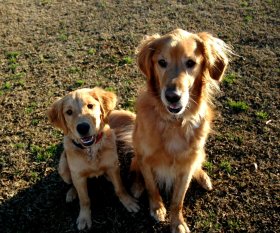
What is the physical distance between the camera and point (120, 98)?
621 centimetres

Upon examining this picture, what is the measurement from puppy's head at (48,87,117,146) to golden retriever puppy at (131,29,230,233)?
0.43 metres

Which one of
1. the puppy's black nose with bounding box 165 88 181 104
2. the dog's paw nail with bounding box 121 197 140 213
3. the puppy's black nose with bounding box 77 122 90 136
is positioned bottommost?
the dog's paw nail with bounding box 121 197 140 213

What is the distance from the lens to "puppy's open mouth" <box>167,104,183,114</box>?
349 cm

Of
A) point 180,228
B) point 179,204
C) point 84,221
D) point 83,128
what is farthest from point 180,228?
point 83,128

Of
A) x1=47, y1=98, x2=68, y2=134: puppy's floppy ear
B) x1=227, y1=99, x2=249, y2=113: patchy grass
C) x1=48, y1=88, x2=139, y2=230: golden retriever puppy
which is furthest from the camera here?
x1=227, y1=99, x2=249, y2=113: patchy grass

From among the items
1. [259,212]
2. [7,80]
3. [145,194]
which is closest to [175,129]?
[145,194]

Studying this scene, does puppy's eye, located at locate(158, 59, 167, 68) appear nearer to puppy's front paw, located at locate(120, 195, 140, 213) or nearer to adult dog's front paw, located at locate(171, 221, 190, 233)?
puppy's front paw, located at locate(120, 195, 140, 213)

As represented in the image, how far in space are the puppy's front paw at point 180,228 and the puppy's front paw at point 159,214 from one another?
0.17m

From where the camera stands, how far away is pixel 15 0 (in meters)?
9.93

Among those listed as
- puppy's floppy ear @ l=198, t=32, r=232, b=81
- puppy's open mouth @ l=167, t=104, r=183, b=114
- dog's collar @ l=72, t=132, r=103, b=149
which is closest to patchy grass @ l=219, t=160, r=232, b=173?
puppy's floppy ear @ l=198, t=32, r=232, b=81

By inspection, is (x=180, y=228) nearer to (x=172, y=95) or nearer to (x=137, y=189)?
(x=137, y=189)

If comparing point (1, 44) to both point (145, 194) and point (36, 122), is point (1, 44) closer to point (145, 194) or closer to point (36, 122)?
point (36, 122)

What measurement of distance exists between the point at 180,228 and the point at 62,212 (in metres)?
1.48

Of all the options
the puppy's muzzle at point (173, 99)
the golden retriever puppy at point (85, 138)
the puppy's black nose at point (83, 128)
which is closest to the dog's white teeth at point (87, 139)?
the golden retriever puppy at point (85, 138)
